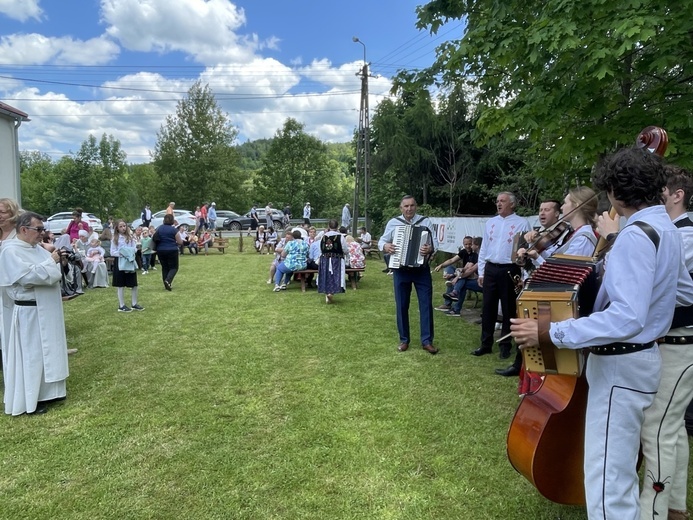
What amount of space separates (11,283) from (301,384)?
281cm

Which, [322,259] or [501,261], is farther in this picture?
[322,259]

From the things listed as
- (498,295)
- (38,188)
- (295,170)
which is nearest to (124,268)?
(498,295)

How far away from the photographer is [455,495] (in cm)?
287

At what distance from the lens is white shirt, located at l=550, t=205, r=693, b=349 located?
1.69 metres

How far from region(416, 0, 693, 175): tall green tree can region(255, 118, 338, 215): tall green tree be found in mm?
34034

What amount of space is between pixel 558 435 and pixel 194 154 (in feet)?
115

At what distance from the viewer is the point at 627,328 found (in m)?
1.68

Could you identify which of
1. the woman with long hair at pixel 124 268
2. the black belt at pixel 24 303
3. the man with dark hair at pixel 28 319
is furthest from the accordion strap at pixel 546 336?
the woman with long hair at pixel 124 268

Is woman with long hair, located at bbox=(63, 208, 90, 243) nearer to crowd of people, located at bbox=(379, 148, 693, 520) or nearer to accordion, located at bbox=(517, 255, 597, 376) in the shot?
accordion, located at bbox=(517, 255, 597, 376)

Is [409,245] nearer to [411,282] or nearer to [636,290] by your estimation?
[411,282]

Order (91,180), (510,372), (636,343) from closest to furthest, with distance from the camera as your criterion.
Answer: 1. (636,343)
2. (510,372)
3. (91,180)

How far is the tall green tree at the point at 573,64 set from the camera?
13.8ft

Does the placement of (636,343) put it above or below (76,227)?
below

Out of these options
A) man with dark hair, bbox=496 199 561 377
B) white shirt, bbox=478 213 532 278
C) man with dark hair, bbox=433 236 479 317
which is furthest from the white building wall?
man with dark hair, bbox=496 199 561 377
